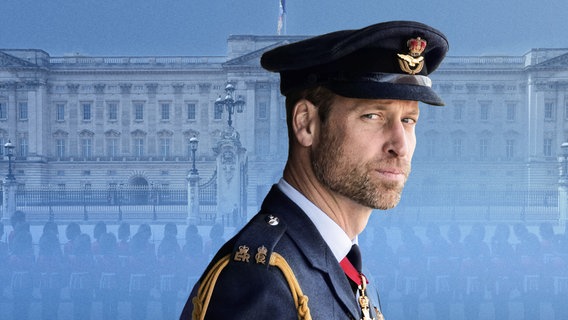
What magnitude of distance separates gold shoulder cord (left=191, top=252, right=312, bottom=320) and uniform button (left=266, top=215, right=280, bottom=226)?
3.0 inches

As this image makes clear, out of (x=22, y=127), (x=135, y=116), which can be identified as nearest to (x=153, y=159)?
(x=135, y=116)

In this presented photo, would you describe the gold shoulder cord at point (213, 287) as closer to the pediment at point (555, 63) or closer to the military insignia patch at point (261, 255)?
the military insignia patch at point (261, 255)

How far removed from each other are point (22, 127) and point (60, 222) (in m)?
4.73

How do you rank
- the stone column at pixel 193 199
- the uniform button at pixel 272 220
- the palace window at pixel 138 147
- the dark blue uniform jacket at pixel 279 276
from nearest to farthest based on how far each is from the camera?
the dark blue uniform jacket at pixel 279 276
the uniform button at pixel 272 220
the stone column at pixel 193 199
the palace window at pixel 138 147

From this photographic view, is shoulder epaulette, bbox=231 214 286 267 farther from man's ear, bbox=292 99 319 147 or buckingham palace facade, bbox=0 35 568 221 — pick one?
buckingham palace facade, bbox=0 35 568 221

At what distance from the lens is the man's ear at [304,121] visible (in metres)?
1.26

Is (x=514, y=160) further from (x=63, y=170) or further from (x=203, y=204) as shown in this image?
(x=63, y=170)

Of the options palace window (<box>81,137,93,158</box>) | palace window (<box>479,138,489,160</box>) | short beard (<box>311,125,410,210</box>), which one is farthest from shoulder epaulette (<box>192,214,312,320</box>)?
palace window (<box>479,138,489,160</box>)

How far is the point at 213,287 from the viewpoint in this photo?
3.96 ft

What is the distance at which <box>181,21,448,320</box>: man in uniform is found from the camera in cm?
121

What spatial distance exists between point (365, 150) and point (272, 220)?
224 millimetres

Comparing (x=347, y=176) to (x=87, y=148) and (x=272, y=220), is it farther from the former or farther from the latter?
(x=87, y=148)

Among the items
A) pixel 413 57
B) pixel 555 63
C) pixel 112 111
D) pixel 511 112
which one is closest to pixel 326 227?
pixel 413 57

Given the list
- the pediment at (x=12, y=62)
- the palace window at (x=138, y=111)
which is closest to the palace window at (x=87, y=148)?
the palace window at (x=138, y=111)
